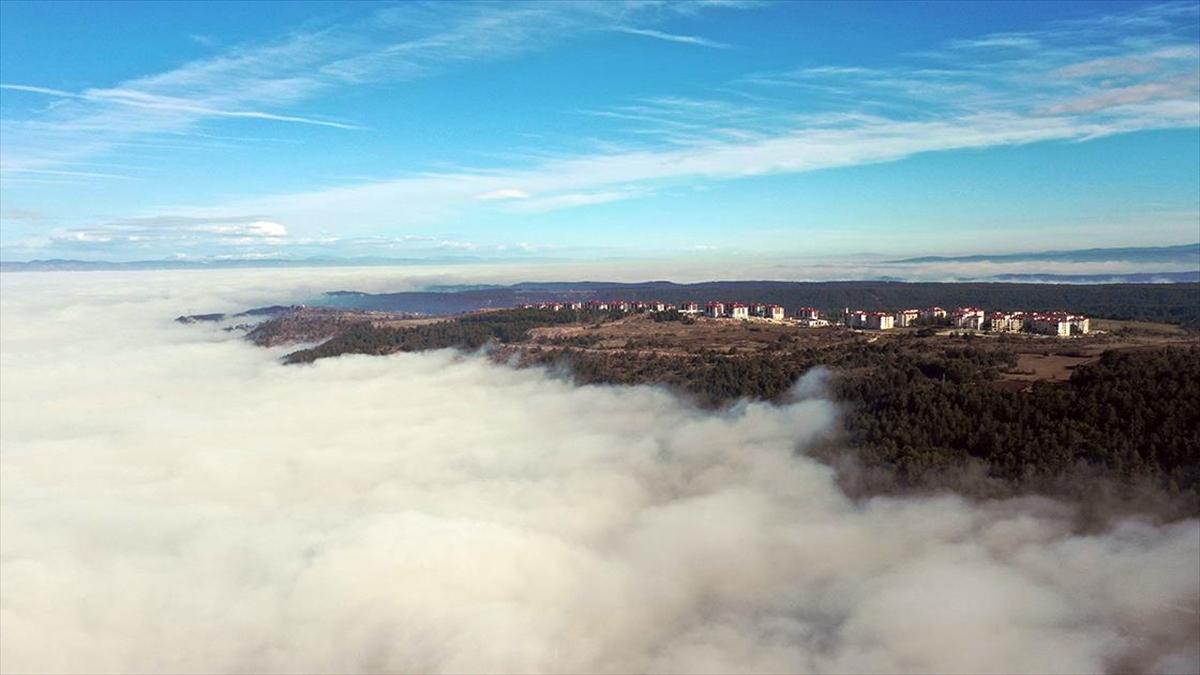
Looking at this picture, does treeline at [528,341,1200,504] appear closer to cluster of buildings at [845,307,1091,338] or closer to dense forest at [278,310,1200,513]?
dense forest at [278,310,1200,513]

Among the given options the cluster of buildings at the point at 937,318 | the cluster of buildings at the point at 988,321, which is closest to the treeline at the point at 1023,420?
the cluster of buildings at the point at 988,321

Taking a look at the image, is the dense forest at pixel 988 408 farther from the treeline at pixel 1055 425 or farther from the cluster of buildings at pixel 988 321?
the cluster of buildings at pixel 988 321

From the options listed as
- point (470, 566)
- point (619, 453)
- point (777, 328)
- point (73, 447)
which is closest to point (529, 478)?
point (619, 453)

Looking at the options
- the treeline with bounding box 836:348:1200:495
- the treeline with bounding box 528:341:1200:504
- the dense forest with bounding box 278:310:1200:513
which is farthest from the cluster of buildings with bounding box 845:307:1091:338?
the treeline with bounding box 836:348:1200:495

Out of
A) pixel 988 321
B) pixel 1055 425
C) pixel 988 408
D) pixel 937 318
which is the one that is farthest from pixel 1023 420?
pixel 937 318

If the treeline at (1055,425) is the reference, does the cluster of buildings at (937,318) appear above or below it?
above

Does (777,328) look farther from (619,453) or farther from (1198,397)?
(1198,397)

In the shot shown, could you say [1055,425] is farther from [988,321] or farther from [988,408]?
[988,321]

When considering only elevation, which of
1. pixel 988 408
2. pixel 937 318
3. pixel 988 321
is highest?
pixel 937 318
